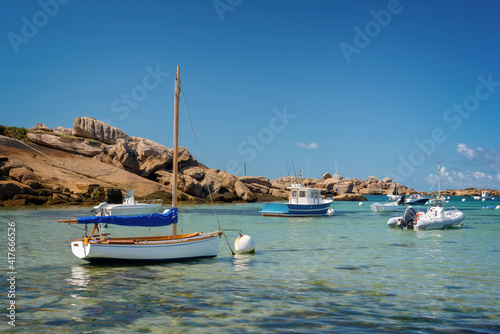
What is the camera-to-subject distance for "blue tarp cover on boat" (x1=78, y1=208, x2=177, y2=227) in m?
15.9

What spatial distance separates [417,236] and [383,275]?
15697mm

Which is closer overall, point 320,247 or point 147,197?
point 320,247

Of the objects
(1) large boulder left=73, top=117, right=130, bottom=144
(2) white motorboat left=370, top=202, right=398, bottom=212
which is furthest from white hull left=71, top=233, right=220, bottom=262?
(1) large boulder left=73, top=117, right=130, bottom=144

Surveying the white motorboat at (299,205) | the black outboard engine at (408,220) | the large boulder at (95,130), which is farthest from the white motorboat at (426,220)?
the large boulder at (95,130)

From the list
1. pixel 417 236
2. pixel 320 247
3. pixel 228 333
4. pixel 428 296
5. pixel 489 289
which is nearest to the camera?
pixel 228 333

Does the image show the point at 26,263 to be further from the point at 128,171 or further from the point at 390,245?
the point at 128,171

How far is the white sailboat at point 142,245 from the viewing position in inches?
607

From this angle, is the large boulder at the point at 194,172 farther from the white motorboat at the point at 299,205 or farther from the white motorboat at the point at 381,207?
the white motorboat at the point at 381,207

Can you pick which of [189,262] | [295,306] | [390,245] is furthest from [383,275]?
[390,245]

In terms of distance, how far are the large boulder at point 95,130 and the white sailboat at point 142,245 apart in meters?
68.1

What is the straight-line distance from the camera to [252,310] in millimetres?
10219

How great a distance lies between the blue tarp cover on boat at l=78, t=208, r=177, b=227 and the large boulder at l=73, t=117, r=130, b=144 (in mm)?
69071

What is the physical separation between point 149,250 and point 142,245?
358 mm

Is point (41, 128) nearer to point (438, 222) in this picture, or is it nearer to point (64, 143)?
point (64, 143)
